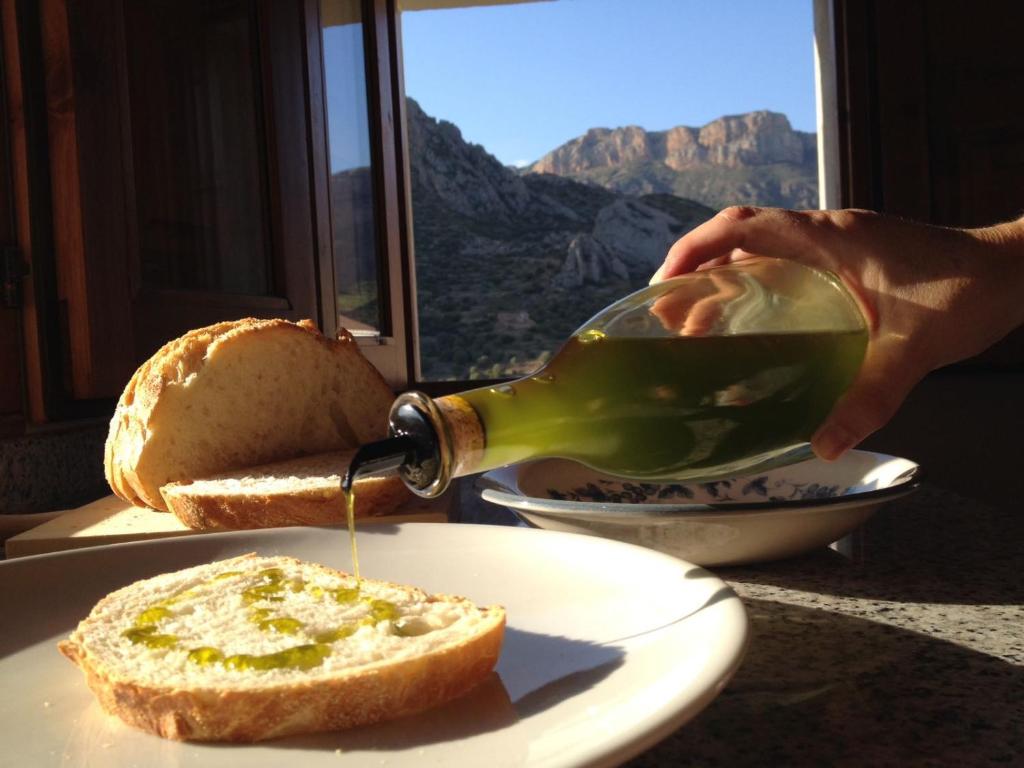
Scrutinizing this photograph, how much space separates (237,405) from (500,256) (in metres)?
15.6

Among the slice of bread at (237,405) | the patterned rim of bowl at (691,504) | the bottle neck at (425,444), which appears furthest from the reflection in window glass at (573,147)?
the bottle neck at (425,444)

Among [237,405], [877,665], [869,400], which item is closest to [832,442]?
[869,400]

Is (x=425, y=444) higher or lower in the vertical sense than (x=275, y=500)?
higher

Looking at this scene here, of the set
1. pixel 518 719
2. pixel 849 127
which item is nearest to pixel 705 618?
pixel 518 719

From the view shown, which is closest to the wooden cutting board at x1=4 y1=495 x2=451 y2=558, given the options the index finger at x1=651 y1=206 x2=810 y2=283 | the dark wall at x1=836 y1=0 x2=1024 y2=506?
the index finger at x1=651 y1=206 x2=810 y2=283

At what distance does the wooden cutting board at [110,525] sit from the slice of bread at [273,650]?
0.27 metres

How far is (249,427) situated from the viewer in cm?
128

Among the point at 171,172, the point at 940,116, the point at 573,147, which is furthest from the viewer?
the point at 573,147

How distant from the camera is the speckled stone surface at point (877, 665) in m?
0.47

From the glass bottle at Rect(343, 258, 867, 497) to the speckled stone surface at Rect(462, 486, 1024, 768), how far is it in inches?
4.7

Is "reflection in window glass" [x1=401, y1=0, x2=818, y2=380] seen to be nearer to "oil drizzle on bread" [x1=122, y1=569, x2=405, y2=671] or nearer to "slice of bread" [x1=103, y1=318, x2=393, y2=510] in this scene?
"slice of bread" [x1=103, y1=318, x2=393, y2=510]

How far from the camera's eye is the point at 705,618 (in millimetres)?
500

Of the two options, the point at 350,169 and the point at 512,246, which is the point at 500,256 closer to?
the point at 512,246

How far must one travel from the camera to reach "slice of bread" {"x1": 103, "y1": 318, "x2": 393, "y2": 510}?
1.18m
